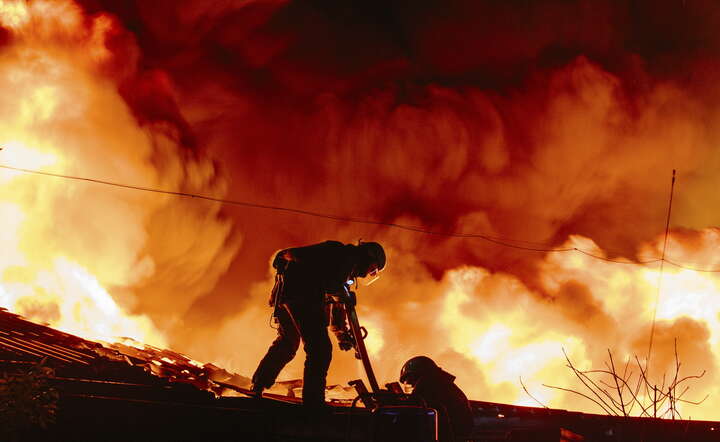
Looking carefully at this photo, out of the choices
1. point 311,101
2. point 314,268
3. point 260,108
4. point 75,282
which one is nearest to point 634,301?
point 311,101

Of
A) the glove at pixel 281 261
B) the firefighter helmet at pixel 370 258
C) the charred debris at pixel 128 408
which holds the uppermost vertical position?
the firefighter helmet at pixel 370 258

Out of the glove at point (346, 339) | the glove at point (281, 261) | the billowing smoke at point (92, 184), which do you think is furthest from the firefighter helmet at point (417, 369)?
the billowing smoke at point (92, 184)

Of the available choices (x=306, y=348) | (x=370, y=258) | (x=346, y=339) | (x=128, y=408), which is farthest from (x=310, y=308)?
(x=128, y=408)

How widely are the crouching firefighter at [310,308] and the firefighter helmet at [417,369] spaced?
728 mm

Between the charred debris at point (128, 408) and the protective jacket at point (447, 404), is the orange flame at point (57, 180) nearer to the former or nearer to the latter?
the charred debris at point (128, 408)

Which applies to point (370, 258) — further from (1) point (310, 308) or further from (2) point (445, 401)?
(2) point (445, 401)

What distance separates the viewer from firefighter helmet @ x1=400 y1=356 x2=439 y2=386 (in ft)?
19.0

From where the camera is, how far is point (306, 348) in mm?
5055

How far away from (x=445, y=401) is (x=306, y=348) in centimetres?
161

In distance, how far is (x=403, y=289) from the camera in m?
14.4

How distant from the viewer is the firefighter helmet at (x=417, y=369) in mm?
5789

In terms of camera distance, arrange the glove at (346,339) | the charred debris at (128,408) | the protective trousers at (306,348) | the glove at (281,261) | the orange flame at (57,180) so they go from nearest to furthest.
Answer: the charred debris at (128,408)
the protective trousers at (306,348)
the glove at (281,261)
the glove at (346,339)
the orange flame at (57,180)

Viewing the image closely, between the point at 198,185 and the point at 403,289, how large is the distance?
19.2 ft

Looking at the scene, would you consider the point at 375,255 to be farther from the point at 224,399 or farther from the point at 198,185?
the point at 198,185
